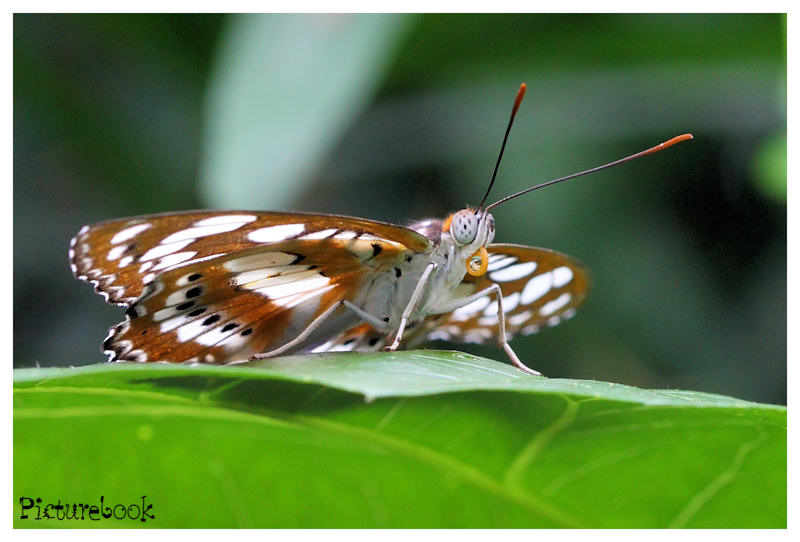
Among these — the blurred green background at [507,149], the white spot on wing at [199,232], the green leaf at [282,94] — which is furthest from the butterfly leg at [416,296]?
the blurred green background at [507,149]

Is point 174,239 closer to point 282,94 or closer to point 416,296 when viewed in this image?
point 416,296

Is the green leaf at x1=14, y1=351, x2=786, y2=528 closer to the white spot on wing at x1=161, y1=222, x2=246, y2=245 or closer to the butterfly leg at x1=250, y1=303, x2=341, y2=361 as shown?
the white spot on wing at x1=161, y1=222, x2=246, y2=245

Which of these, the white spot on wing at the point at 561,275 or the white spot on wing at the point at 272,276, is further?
the white spot on wing at the point at 561,275

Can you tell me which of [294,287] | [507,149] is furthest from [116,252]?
[507,149]

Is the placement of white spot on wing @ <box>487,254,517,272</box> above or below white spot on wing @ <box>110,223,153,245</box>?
below

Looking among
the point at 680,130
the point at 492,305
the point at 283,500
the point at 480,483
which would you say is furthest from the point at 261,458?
the point at 680,130

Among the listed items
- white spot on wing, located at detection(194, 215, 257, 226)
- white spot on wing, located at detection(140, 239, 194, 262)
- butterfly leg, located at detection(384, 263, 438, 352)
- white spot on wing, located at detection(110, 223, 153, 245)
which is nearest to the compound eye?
butterfly leg, located at detection(384, 263, 438, 352)

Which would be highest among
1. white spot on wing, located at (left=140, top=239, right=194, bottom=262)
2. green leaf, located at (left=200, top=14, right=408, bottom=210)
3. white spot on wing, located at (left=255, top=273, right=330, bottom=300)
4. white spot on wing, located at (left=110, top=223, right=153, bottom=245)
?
green leaf, located at (left=200, top=14, right=408, bottom=210)

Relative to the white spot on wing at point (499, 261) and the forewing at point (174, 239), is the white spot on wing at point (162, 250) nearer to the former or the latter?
the forewing at point (174, 239)
